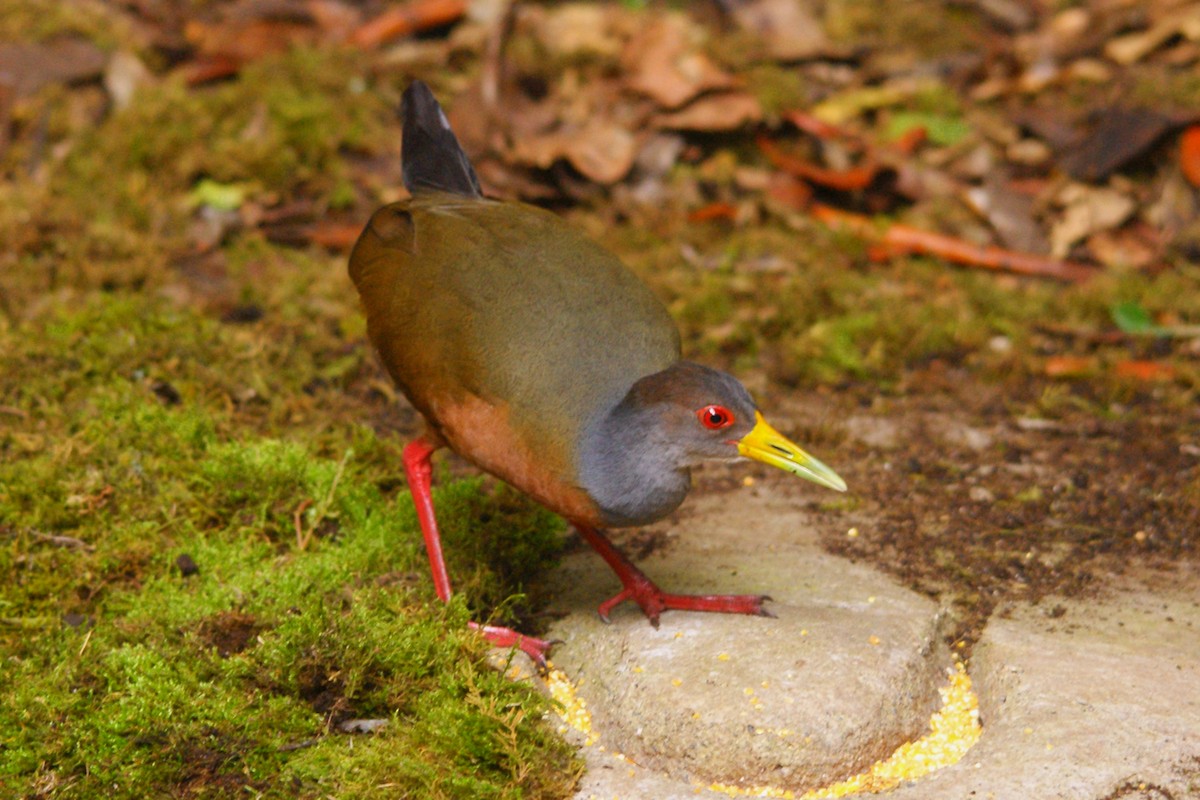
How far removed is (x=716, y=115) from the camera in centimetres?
717

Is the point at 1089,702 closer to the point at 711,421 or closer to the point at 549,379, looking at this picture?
the point at 711,421

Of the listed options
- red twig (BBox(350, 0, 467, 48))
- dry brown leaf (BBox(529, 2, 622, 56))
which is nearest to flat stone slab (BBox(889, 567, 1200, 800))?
dry brown leaf (BBox(529, 2, 622, 56))

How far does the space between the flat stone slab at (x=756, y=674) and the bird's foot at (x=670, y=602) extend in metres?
0.04

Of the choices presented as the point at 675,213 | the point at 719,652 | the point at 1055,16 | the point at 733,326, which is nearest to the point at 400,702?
the point at 719,652

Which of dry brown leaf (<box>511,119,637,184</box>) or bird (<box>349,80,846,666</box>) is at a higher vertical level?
bird (<box>349,80,846,666</box>)

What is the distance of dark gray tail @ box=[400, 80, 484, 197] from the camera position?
15.9ft

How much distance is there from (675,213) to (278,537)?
3.29m

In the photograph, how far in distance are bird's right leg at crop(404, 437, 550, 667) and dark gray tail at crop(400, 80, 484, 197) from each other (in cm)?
114

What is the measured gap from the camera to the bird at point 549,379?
3686 millimetres

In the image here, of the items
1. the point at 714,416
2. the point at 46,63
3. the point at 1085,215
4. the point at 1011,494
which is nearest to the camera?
the point at 714,416

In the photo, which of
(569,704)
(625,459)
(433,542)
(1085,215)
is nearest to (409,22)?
(1085,215)

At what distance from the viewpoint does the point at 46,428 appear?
15.9 feet

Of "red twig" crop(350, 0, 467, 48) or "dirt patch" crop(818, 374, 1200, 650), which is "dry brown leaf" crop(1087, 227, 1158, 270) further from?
"red twig" crop(350, 0, 467, 48)

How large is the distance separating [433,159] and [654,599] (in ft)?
6.60
